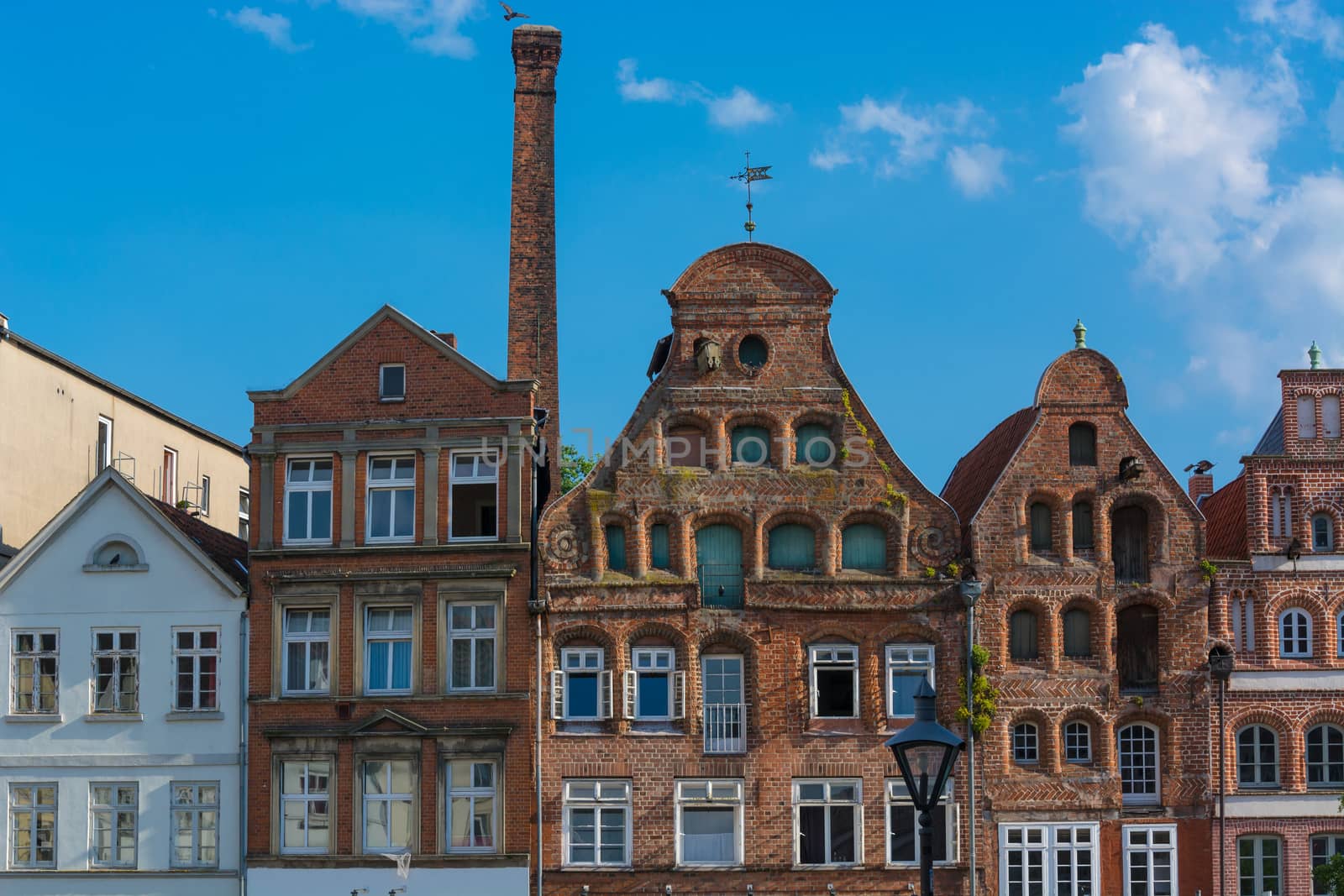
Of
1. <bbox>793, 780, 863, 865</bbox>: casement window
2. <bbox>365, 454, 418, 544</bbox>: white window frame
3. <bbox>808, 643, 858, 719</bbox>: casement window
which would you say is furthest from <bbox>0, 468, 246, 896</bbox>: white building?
<bbox>808, 643, 858, 719</bbox>: casement window

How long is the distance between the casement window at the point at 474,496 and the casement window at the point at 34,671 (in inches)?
382

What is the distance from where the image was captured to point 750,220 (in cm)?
4553

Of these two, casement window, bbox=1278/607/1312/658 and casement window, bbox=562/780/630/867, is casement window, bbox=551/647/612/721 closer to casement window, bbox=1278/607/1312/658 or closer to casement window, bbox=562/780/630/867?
casement window, bbox=562/780/630/867

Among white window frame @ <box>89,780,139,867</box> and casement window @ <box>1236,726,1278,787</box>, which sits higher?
casement window @ <box>1236,726,1278,787</box>

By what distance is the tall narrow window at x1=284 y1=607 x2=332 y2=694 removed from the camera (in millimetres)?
42438

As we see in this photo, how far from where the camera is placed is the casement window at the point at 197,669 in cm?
4269

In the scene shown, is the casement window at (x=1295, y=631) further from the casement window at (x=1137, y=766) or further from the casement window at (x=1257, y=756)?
the casement window at (x=1137, y=766)

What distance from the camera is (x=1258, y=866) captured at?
137ft

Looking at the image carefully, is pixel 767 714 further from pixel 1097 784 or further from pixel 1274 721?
pixel 1274 721

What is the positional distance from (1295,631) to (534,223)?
2325 cm

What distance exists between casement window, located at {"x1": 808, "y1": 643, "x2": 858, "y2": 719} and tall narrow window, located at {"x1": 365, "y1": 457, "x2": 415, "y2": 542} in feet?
31.7

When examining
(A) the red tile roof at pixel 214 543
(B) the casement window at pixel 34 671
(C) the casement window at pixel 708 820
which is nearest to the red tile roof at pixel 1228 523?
(C) the casement window at pixel 708 820

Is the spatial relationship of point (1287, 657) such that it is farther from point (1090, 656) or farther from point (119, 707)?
point (119, 707)

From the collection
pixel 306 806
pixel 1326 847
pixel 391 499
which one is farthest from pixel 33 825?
pixel 1326 847
